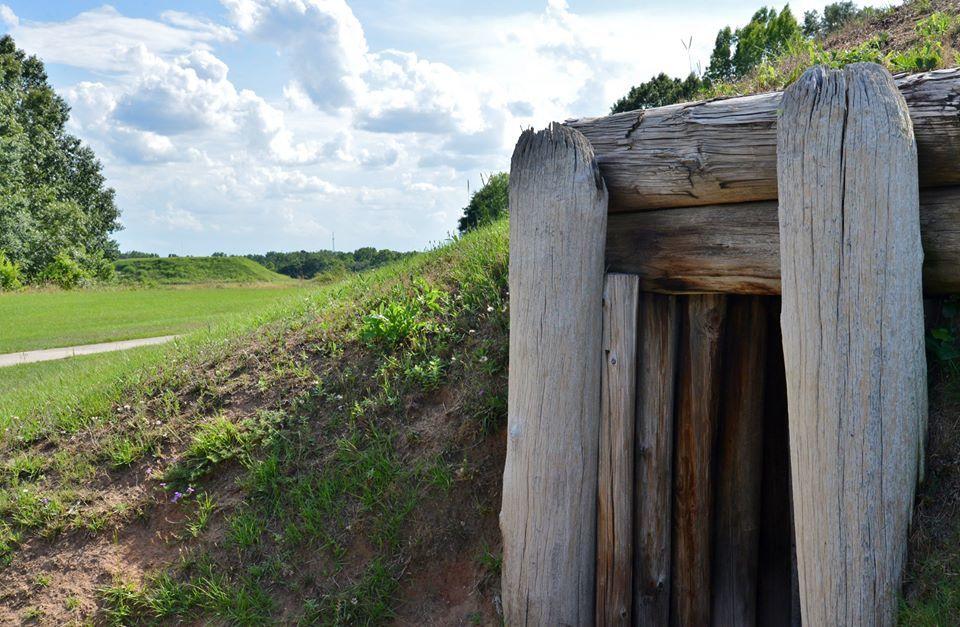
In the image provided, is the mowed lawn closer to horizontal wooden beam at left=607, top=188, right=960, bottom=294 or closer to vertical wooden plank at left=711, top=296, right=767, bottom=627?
horizontal wooden beam at left=607, top=188, right=960, bottom=294

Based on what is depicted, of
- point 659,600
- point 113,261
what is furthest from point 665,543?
point 113,261

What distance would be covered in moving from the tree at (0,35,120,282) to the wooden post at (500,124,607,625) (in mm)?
29955

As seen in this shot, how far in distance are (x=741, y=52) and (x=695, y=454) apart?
10383 millimetres

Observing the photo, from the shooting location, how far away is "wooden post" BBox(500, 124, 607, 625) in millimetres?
3428

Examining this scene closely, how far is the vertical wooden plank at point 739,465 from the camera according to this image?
358 centimetres

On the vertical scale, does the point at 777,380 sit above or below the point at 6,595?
above

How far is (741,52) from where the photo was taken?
40.3ft

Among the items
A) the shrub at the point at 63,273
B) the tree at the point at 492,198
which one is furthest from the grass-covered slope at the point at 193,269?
the tree at the point at 492,198

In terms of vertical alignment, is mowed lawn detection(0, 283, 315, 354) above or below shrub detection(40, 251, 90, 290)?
below

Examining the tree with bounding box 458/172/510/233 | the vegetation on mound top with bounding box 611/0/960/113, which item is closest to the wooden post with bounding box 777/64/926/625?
the vegetation on mound top with bounding box 611/0/960/113

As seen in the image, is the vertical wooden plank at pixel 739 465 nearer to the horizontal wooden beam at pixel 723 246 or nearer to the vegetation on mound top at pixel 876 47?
the horizontal wooden beam at pixel 723 246

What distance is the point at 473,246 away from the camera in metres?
6.06

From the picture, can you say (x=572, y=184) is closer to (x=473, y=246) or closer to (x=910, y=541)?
(x=910, y=541)

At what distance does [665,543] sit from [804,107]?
1.98 meters
